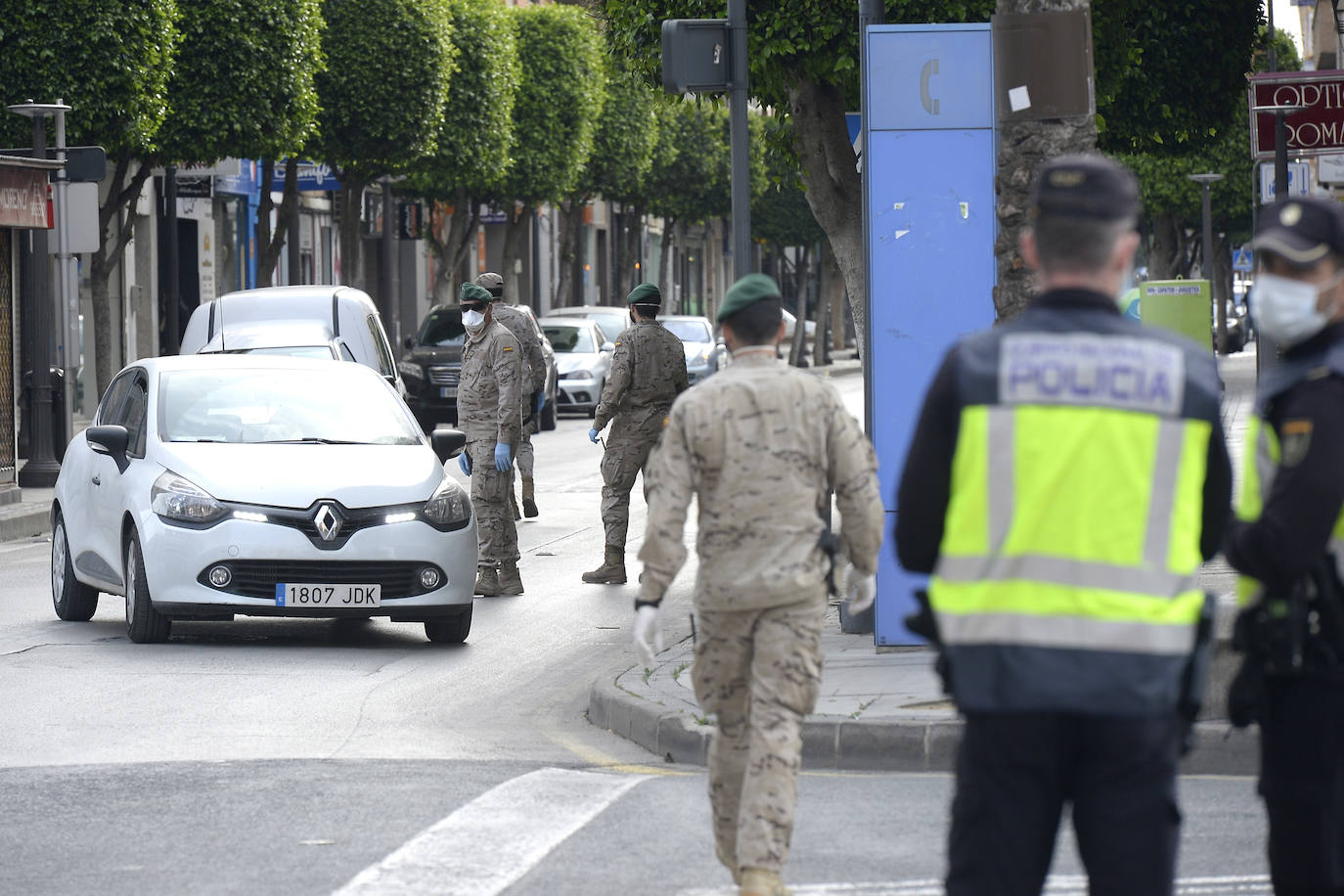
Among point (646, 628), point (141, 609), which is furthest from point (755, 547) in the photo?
point (141, 609)

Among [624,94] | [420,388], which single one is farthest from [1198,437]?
[624,94]

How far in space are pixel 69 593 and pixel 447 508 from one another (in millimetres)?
2295

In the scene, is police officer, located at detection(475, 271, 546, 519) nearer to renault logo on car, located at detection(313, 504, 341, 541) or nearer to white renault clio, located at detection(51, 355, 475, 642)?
white renault clio, located at detection(51, 355, 475, 642)

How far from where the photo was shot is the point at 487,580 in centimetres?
1338

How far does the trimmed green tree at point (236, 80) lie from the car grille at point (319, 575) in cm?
1845

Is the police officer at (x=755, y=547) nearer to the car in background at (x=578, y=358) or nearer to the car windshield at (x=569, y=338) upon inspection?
the car in background at (x=578, y=358)

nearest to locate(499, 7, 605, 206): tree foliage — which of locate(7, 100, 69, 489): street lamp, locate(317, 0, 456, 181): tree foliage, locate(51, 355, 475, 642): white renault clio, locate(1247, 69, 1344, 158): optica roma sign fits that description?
locate(317, 0, 456, 181): tree foliage

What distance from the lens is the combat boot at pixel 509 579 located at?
13.4 meters

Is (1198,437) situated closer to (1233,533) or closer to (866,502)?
(1233,533)

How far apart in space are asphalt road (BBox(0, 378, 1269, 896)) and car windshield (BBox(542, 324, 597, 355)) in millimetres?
23158

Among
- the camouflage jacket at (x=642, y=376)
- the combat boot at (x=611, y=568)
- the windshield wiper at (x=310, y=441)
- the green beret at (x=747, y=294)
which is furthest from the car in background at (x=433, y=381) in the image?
the green beret at (x=747, y=294)

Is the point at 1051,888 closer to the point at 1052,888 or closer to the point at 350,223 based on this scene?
the point at 1052,888

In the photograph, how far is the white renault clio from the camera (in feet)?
35.0

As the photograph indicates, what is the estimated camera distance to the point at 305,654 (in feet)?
35.1
